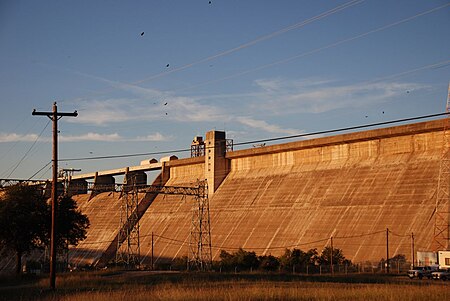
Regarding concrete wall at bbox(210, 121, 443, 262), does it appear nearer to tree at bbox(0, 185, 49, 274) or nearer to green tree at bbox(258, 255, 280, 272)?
green tree at bbox(258, 255, 280, 272)

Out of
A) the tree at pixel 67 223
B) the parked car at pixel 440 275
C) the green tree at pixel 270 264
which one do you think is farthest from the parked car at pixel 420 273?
the tree at pixel 67 223

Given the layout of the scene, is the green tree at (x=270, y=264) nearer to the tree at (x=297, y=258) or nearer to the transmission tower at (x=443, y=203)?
the tree at (x=297, y=258)

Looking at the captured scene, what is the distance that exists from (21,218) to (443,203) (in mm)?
34222

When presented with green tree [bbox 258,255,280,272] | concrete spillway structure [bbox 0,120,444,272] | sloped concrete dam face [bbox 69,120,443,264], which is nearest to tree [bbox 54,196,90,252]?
sloped concrete dam face [bbox 69,120,443,264]

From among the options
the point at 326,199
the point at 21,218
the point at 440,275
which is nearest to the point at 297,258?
the point at 326,199

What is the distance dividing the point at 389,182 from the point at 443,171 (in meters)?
5.69

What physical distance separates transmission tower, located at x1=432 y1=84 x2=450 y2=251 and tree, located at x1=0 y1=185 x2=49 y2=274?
32633 mm

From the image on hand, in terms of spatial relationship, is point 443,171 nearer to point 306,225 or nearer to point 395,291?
point 306,225

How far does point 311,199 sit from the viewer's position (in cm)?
6338

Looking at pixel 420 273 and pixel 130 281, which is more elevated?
pixel 420 273

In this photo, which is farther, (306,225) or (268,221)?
(268,221)

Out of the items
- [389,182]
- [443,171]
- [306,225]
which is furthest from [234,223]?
[443,171]

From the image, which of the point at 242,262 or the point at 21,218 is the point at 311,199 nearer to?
the point at 242,262

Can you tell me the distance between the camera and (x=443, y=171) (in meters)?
52.6
